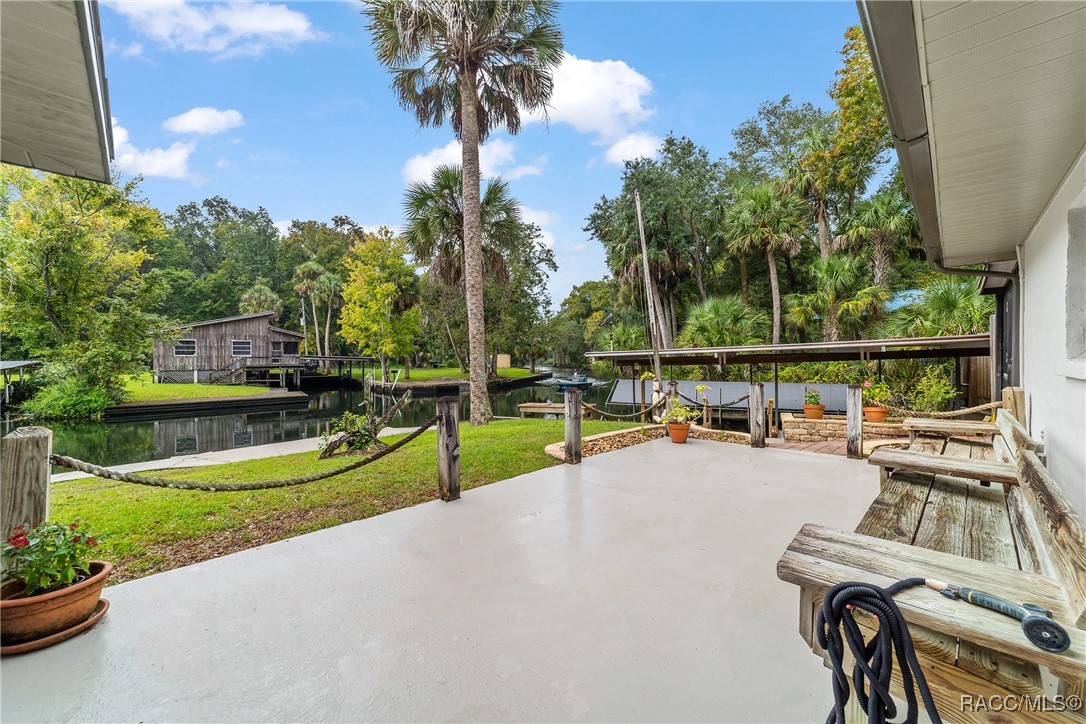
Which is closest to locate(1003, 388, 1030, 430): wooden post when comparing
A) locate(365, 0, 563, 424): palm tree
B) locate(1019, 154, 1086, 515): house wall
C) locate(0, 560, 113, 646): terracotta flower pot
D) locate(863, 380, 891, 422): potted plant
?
locate(1019, 154, 1086, 515): house wall

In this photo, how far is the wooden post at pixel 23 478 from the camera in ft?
6.62

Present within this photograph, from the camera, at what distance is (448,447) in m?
3.95

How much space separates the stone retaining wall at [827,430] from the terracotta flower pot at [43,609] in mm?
7990

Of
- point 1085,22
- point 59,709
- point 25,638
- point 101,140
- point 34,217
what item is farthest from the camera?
point 34,217

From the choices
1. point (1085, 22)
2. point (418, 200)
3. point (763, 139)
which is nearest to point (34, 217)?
point (418, 200)

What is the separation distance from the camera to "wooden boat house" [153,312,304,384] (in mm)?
22766

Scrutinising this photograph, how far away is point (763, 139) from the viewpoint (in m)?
21.4

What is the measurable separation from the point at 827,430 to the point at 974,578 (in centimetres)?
740

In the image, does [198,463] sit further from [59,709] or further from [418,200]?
[418,200]

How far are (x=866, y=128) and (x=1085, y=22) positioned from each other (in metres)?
14.2

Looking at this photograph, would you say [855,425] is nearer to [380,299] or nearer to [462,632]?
[462,632]

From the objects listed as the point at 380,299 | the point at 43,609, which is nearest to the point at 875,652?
the point at 43,609

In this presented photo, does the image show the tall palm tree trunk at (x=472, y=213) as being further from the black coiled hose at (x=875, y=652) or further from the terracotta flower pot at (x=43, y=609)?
the black coiled hose at (x=875, y=652)

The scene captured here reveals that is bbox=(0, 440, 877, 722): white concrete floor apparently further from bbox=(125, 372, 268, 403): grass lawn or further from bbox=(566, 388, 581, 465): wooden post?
bbox=(125, 372, 268, 403): grass lawn
